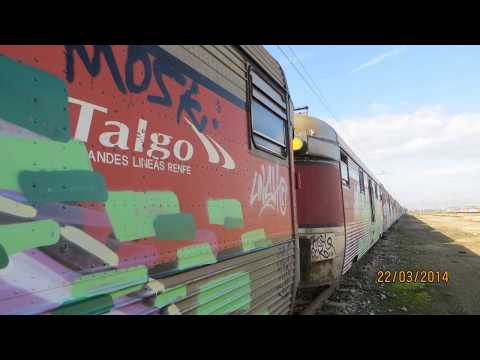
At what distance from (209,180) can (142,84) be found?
2.93 feet

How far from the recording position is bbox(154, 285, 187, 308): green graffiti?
7.00 ft

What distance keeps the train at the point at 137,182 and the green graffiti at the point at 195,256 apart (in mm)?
12

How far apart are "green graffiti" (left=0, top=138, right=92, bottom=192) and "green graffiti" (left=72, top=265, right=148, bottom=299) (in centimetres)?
51

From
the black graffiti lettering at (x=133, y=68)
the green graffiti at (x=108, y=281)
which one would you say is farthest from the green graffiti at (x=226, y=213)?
the black graffiti lettering at (x=133, y=68)

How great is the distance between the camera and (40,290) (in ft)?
4.81

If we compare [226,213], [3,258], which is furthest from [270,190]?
[3,258]

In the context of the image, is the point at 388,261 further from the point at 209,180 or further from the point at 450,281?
the point at 209,180

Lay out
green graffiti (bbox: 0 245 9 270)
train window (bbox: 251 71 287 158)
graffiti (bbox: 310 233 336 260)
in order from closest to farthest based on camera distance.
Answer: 1. green graffiti (bbox: 0 245 9 270)
2. train window (bbox: 251 71 287 158)
3. graffiti (bbox: 310 233 336 260)

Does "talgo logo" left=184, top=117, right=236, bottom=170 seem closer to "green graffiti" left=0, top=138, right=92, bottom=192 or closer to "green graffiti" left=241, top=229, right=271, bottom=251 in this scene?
"green graffiti" left=241, top=229, right=271, bottom=251
